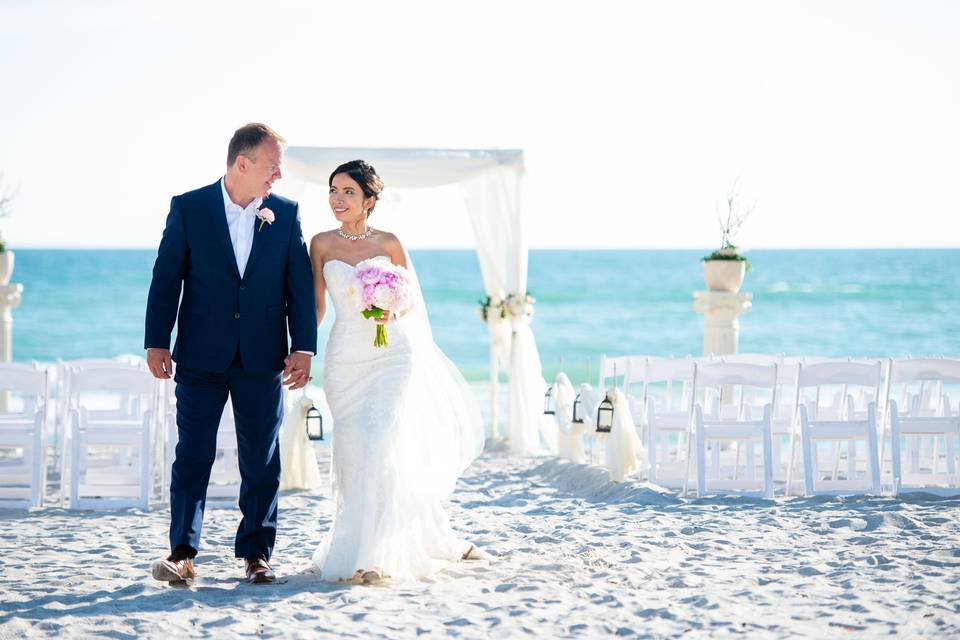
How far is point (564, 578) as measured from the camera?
16.0ft

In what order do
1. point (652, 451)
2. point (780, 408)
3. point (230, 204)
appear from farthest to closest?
point (780, 408), point (652, 451), point (230, 204)

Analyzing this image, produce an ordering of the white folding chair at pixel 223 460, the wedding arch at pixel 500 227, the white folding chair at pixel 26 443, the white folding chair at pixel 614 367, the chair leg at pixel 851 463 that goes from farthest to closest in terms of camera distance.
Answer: the wedding arch at pixel 500 227 < the white folding chair at pixel 614 367 < the chair leg at pixel 851 463 < the white folding chair at pixel 223 460 < the white folding chair at pixel 26 443

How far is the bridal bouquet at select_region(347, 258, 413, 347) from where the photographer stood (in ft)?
16.0

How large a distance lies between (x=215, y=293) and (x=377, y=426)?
0.90 metres

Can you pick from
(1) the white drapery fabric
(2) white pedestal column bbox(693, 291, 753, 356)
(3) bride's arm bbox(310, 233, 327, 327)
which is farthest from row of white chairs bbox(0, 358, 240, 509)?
(2) white pedestal column bbox(693, 291, 753, 356)

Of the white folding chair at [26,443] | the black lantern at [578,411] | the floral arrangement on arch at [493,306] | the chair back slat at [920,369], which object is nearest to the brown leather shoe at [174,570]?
the white folding chair at [26,443]

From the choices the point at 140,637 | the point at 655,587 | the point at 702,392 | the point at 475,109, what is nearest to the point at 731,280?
the point at 702,392

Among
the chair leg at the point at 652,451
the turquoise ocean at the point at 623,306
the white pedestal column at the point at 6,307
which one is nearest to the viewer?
the chair leg at the point at 652,451

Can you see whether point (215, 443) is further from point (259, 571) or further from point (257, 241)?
point (257, 241)

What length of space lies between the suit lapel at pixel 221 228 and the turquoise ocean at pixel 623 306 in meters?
13.3

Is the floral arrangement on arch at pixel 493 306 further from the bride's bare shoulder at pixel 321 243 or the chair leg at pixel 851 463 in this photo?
the bride's bare shoulder at pixel 321 243

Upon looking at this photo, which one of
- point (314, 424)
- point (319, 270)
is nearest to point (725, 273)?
point (314, 424)

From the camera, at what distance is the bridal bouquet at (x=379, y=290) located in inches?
191

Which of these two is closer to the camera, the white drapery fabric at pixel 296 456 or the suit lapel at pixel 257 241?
the suit lapel at pixel 257 241
